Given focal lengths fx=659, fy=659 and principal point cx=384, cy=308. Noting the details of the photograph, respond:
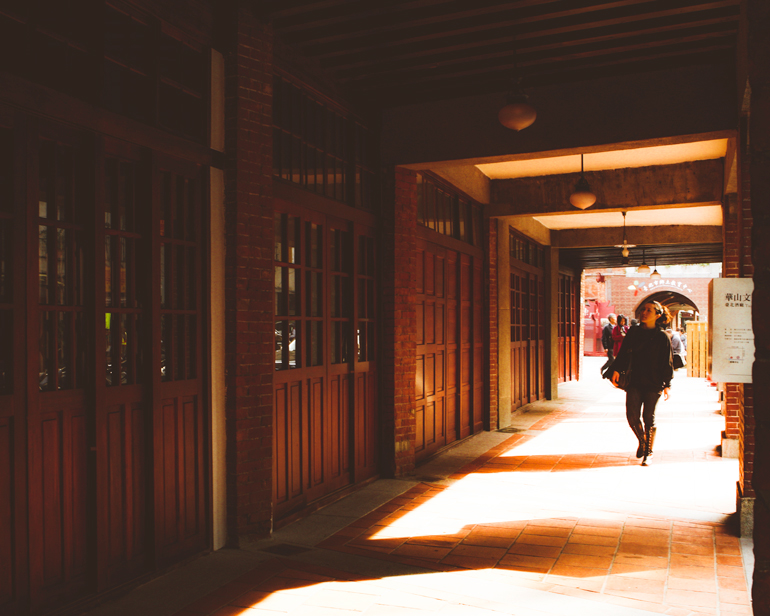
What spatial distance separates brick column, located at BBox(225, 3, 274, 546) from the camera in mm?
4352

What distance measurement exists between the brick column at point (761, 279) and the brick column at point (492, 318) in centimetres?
784

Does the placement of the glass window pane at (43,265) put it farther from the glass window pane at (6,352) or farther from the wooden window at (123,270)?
the wooden window at (123,270)

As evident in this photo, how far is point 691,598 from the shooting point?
363 centimetres

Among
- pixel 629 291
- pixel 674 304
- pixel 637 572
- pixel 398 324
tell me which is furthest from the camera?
pixel 674 304

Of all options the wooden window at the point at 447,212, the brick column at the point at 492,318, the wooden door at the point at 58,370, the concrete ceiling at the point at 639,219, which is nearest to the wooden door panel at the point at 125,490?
the wooden door at the point at 58,370

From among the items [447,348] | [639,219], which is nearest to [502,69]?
[447,348]

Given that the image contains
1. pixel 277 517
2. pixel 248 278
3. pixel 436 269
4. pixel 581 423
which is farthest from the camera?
pixel 581 423

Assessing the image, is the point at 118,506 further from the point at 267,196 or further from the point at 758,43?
the point at 758,43

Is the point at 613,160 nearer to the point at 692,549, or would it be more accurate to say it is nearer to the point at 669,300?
the point at 692,549

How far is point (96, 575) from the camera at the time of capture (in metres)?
3.42

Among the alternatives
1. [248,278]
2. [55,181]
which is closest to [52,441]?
[55,181]

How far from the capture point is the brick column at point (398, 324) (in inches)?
251

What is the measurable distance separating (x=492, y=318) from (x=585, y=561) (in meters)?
5.32

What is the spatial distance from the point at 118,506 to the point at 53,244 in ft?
4.77
